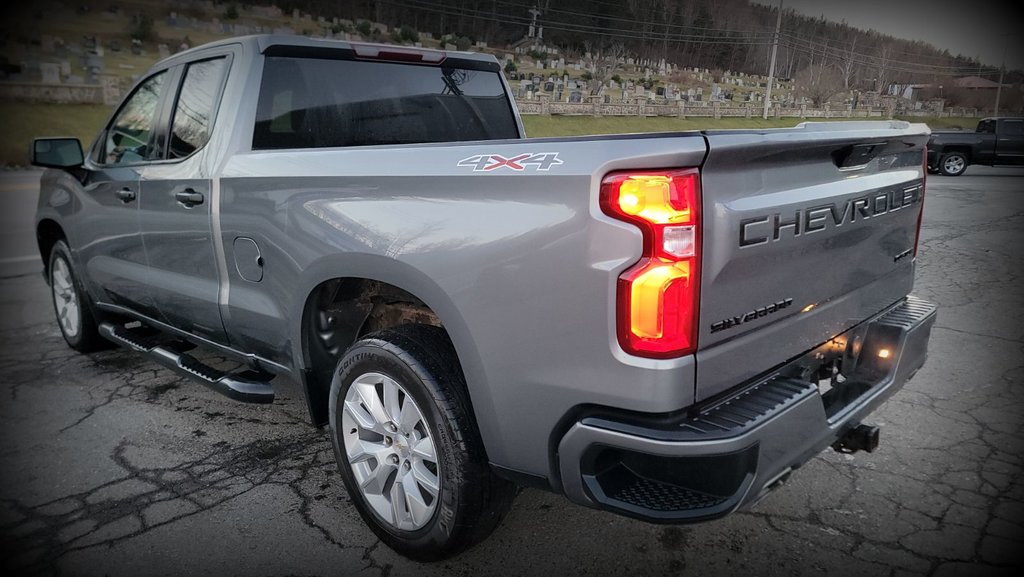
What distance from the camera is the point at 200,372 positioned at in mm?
3318

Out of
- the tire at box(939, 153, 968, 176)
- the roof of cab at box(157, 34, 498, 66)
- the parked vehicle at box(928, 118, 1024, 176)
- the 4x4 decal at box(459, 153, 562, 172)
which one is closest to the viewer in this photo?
the 4x4 decal at box(459, 153, 562, 172)

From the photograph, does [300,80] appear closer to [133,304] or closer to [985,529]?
[133,304]

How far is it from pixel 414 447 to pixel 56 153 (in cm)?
328

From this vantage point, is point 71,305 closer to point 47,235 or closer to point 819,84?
point 47,235

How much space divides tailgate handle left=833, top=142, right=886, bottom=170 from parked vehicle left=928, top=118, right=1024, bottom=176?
2071 centimetres

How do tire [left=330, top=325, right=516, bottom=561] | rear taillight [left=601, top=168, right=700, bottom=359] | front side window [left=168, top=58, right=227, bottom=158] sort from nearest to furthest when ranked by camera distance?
rear taillight [left=601, top=168, right=700, bottom=359] → tire [left=330, top=325, right=516, bottom=561] → front side window [left=168, top=58, right=227, bottom=158]

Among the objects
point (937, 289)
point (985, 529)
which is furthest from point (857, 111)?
point (985, 529)

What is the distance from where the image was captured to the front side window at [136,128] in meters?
3.76

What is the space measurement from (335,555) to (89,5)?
6348 cm

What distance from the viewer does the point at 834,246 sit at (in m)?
2.20

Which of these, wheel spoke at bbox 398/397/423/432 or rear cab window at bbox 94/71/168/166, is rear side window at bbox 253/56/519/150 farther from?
wheel spoke at bbox 398/397/423/432

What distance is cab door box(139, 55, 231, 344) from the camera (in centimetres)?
319

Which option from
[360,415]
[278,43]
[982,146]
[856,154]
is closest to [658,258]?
[856,154]

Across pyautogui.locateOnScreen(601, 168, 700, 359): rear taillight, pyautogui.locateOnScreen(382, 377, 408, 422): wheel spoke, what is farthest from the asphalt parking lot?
pyautogui.locateOnScreen(601, 168, 700, 359): rear taillight
